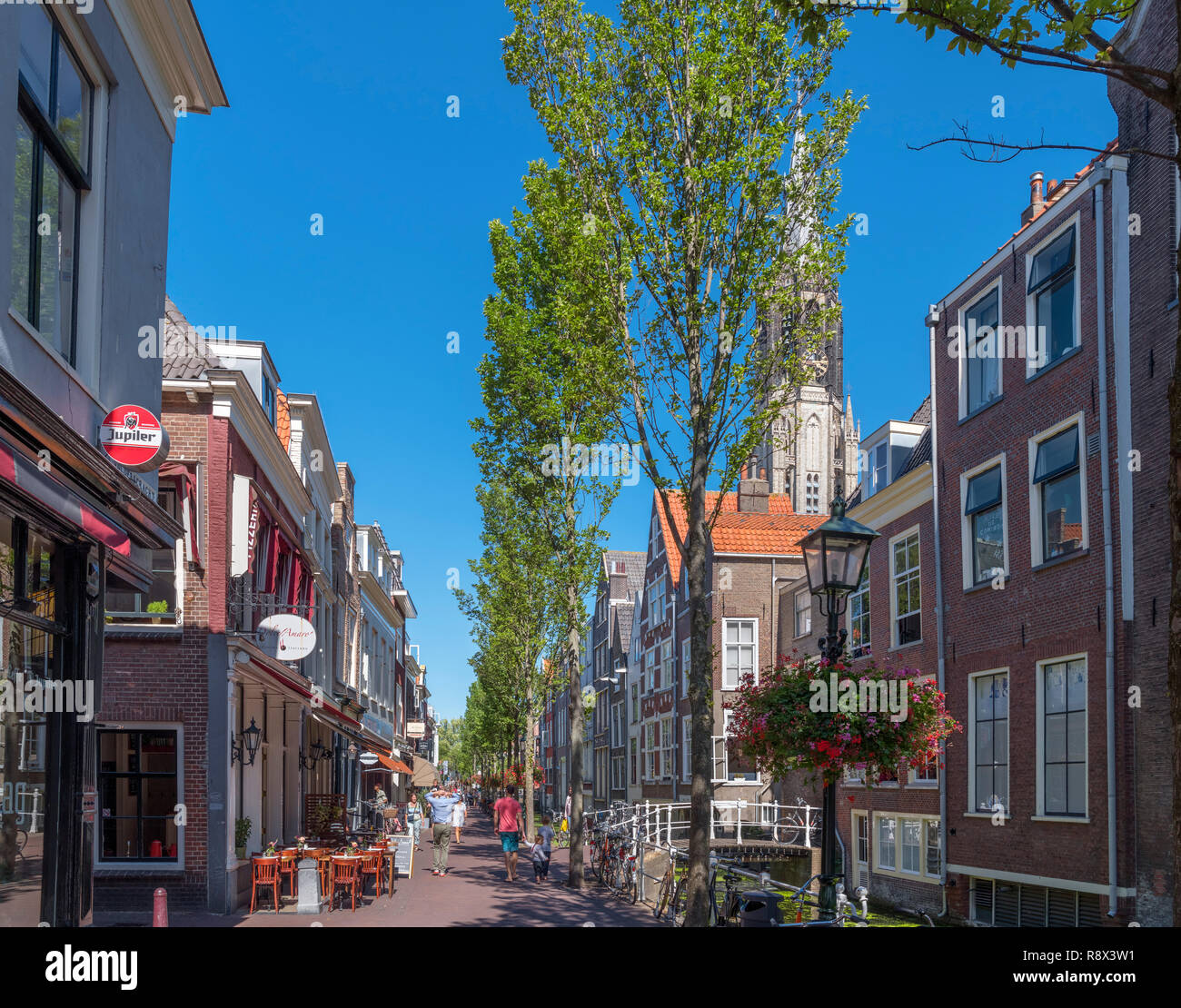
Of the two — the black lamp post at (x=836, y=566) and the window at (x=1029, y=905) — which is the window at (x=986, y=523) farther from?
the black lamp post at (x=836, y=566)

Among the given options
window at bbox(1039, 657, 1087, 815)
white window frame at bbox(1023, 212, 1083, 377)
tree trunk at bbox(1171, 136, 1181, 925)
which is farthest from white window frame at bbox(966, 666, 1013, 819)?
tree trunk at bbox(1171, 136, 1181, 925)

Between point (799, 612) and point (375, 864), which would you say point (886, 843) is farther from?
point (375, 864)

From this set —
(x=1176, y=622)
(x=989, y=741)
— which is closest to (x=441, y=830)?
(x=989, y=741)

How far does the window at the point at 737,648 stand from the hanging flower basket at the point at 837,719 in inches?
1143

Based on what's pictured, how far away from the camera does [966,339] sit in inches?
853

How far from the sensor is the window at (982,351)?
20328 millimetres

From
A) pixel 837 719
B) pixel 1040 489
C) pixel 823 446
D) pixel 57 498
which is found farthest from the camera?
pixel 823 446

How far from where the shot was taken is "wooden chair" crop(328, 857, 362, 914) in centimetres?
1866

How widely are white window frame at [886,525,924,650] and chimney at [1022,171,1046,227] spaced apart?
6.76 m

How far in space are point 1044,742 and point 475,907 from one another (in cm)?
991

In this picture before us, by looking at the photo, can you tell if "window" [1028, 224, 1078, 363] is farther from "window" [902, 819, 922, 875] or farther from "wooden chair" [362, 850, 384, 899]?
"wooden chair" [362, 850, 384, 899]
